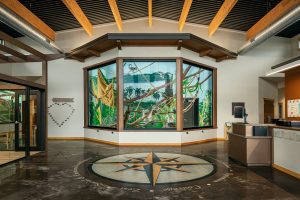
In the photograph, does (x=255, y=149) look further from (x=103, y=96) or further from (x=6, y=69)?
(x=6, y=69)

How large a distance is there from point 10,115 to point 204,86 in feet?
23.8

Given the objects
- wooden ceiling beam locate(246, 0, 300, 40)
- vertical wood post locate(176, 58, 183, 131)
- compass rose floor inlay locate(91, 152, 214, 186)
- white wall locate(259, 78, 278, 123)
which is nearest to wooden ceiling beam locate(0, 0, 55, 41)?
compass rose floor inlay locate(91, 152, 214, 186)

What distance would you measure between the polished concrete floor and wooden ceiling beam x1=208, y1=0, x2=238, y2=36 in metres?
4.84

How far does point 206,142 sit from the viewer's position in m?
9.46

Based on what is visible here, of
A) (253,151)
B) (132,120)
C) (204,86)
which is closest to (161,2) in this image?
(204,86)

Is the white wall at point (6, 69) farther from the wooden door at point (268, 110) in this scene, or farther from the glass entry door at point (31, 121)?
the wooden door at point (268, 110)

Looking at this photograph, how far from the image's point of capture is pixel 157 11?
9.19 m

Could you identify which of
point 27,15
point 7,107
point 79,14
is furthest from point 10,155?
point 79,14

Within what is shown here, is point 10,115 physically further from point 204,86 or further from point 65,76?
point 204,86

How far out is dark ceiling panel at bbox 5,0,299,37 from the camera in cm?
795

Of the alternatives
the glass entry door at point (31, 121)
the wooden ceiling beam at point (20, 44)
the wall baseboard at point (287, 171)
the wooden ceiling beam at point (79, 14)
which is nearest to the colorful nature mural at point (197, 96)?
the wall baseboard at point (287, 171)

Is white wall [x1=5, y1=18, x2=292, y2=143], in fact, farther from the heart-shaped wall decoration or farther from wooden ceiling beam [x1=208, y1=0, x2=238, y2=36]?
wooden ceiling beam [x1=208, y1=0, x2=238, y2=36]

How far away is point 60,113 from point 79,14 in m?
4.62

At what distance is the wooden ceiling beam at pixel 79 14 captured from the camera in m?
7.11
